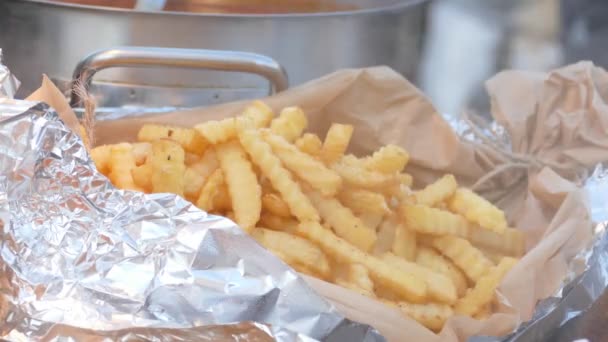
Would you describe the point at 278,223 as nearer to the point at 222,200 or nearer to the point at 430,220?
the point at 222,200

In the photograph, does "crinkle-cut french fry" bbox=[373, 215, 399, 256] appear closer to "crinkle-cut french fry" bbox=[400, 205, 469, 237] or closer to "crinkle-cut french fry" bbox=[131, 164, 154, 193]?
"crinkle-cut french fry" bbox=[400, 205, 469, 237]

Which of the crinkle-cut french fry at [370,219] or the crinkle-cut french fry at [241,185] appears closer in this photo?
the crinkle-cut french fry at [241,185]

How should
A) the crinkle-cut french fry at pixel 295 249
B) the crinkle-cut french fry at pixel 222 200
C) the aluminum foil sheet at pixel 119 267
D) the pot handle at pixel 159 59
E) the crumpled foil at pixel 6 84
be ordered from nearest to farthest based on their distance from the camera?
the aluminum foil sheet at pixel 119 267 → the crumpled foil at pixel 6 84 → the crinkle-cut french fry at pixel 295 249 → the crinkle-cut french fry at pixel 222 200 → the pot handle at pixel 159 59

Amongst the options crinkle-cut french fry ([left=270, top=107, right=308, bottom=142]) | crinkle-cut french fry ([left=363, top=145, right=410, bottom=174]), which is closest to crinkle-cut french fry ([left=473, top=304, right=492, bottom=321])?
crinkle-cut french fry ([left=363, top=145, right=410, bottom=174])

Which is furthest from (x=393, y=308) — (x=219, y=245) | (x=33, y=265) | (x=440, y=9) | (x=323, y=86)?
(x=440, y=9)

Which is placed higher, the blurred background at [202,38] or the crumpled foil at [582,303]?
the blurred background at [202,38]

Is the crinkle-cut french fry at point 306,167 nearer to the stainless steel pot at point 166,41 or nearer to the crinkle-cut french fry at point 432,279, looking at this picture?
the crinkle-cut french fry at point 432,279

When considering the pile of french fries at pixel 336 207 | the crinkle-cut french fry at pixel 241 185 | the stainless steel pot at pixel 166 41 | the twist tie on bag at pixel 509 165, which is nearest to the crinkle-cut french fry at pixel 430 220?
the pile of french fries at pixel 336 207
